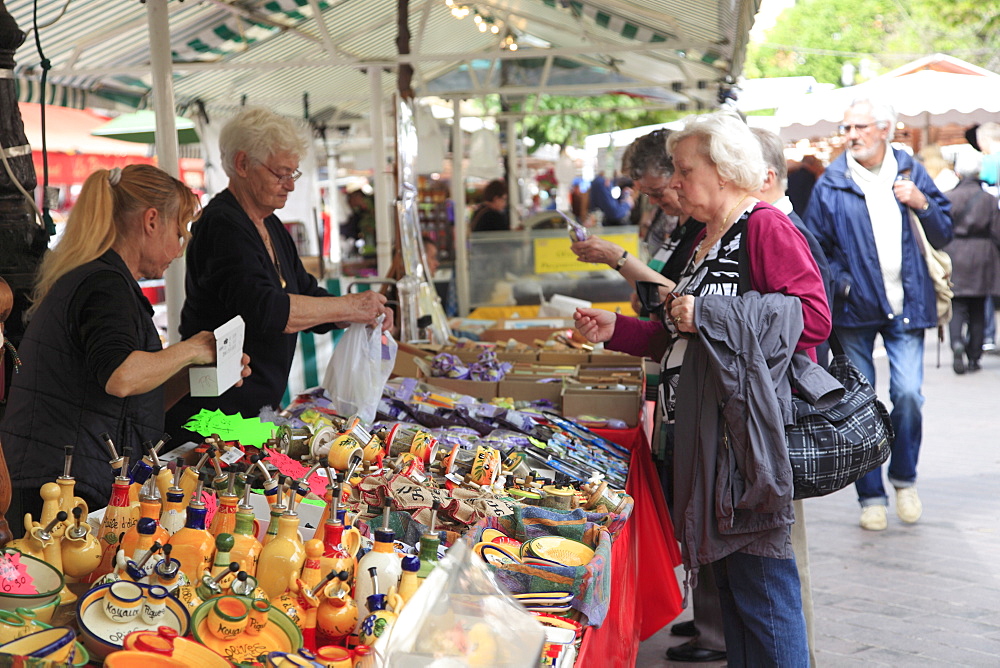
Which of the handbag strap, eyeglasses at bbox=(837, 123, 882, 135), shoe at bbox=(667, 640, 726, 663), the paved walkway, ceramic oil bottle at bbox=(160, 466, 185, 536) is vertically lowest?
the paved walkway

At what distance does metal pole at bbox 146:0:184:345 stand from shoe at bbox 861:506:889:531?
3.71 meters

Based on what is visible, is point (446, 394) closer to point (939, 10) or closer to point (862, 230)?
point (862, 230)

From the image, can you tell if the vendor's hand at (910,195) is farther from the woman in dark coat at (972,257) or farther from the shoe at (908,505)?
the woman in dark coat at (972,257)

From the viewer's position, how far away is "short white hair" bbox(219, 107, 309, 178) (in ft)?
10.2

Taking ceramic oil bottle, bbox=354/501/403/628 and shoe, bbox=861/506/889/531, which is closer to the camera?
ceramic oil bottle, bbox=354/501/403/628

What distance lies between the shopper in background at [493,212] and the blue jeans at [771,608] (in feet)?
24.2

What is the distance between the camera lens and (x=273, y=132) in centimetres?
310

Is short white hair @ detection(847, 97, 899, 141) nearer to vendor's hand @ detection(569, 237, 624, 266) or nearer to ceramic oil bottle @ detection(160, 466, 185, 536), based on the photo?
vendor's hand @ detection(569, 237, 624, 266)

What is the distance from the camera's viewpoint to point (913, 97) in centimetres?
748

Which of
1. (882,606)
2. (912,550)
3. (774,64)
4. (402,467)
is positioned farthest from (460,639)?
(774,64)

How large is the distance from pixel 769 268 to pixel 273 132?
164 cm

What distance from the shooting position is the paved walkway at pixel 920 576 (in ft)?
12.0

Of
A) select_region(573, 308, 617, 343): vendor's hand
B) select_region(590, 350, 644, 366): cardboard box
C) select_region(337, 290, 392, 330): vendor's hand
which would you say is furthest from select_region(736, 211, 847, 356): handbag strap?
select_region(590, 350, 644, 366): cardboard box

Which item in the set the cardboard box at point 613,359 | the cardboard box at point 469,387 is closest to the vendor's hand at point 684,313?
the cardboard box at point 469,387
